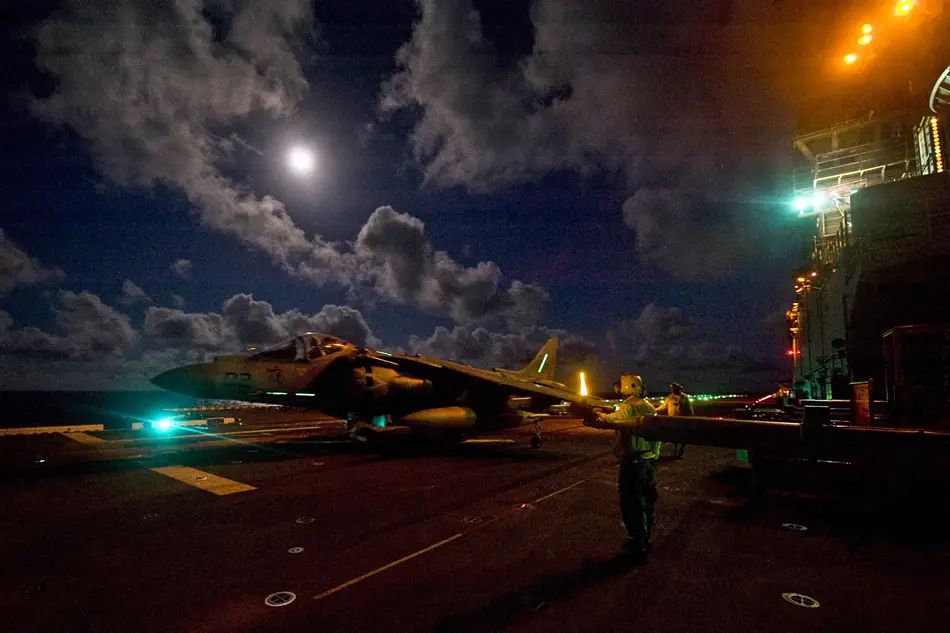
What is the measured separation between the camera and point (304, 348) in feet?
42.4

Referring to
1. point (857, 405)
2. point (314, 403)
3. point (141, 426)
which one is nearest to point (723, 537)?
point (857, 405)

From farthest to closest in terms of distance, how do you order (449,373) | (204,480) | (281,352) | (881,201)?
(881,201)
(449,373)
(281,352)
(204,480)

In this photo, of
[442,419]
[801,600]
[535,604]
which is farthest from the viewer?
[442,419]

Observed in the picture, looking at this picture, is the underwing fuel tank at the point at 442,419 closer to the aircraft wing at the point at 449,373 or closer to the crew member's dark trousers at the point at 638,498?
the aircraft wing at the point at 449,373

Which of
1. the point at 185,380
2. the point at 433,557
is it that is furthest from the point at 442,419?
the point at 433,557

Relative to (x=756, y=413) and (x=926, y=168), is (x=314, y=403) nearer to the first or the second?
(x=756, y=413)

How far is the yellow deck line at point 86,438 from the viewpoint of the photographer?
14614mm

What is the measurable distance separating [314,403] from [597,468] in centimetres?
792

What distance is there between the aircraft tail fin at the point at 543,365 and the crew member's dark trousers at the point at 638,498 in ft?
58.3

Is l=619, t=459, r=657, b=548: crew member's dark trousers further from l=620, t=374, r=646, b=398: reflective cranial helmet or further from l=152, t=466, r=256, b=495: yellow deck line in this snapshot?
l=152, t=466, r=256, b=495: yellow deck line

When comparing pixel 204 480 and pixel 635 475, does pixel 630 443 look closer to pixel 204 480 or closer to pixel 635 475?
pixel 635 475

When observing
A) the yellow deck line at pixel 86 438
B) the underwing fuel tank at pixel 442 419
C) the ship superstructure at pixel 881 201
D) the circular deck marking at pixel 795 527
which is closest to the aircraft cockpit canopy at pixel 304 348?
the underwing fuel tank at pixel 442 419

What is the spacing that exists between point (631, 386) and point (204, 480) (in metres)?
8.47

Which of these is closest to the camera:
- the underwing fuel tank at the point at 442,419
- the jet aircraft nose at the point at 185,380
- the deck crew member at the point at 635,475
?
the deck crew member at the point at 635,475
